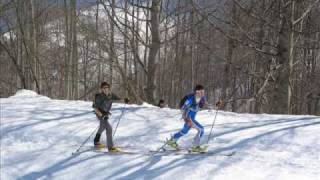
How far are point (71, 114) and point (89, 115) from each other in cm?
60

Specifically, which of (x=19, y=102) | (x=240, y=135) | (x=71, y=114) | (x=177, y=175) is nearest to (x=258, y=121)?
(x=240, y=135)

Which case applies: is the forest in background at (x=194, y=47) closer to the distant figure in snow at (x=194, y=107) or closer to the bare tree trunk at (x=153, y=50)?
the bare tree trunk at (x=153, y=50)

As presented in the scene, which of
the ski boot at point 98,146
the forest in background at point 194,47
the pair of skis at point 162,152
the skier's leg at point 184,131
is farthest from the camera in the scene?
the forest in background at point 194,47

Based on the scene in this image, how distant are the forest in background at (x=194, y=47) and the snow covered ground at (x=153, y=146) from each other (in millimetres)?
4353

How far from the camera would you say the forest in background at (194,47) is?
58.9 ft

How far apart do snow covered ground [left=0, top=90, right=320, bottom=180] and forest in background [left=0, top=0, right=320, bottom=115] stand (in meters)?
4.35

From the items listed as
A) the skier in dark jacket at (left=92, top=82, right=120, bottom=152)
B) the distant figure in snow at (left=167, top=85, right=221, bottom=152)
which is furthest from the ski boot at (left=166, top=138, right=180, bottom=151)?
the skier in dark jacket at (left=92, top=82, right=120, bottom=152)

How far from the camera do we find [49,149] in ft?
39.5

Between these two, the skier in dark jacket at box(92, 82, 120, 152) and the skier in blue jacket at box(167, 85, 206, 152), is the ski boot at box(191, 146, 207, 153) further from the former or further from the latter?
the skier in dark jacket at box(92, 82, 120, 152)

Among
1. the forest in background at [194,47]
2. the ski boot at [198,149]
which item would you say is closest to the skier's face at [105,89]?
the ski boot at [198,149]

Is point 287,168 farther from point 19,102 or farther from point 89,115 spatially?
point 19,102

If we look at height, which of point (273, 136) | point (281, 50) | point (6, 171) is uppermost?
point (281, 50)

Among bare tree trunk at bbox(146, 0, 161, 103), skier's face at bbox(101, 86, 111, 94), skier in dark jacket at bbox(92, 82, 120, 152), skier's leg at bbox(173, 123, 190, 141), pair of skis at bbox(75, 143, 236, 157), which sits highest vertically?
bare tree trunk at bbox(146, 0, 161, 103)

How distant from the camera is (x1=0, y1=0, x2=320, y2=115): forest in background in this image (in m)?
17.9
